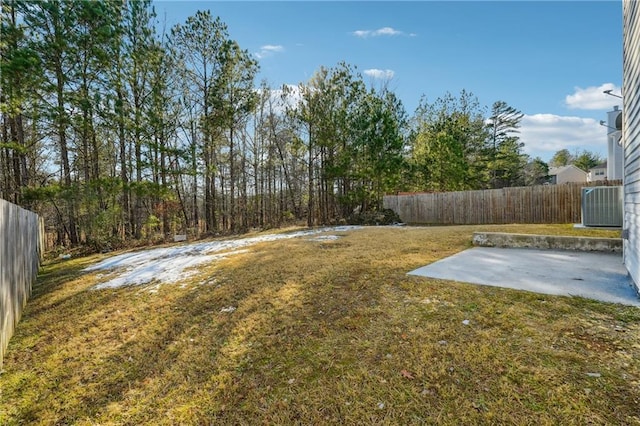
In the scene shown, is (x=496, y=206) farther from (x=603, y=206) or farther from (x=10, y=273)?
(x=10, y=273)

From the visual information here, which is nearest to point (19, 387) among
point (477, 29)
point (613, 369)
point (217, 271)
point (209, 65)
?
point (217, 271)

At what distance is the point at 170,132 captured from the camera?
1142 cm

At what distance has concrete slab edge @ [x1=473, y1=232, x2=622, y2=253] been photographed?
4279 mm

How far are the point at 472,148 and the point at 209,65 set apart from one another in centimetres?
1896

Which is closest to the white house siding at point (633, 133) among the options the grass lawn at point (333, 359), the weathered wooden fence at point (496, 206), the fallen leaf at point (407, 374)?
the grass lawn at point (333, 359)

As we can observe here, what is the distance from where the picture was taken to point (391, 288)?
330cm

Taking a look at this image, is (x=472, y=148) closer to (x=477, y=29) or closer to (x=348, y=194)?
(x=348, y=194)

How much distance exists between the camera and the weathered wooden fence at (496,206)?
1034cm

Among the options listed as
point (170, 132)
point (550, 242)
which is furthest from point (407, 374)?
point (170, 132)

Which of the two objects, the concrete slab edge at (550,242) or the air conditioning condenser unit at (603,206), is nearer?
the concrete slab edge at (550,242)

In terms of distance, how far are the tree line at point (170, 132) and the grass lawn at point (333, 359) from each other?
22.7 ft

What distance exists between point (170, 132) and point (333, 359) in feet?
39.0

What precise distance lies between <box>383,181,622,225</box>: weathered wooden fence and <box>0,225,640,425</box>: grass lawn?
1016 centimetres

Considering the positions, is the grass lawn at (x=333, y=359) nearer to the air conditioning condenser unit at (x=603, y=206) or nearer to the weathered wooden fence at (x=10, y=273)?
the weathered wooden fence at (x=10, y=273)
